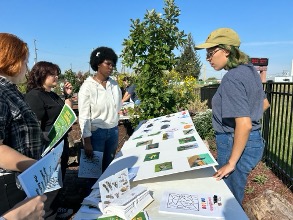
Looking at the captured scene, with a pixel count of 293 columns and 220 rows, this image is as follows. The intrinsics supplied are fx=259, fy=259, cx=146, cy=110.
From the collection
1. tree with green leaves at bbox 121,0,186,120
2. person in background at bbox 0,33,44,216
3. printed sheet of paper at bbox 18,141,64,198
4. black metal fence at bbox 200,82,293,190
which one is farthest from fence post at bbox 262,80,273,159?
printed sheet of paper at bbox 18,141,64,198

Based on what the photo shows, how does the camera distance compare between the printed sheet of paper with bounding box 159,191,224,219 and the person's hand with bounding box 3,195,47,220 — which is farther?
the printed sheet of paper with bounding box 159,191,224,219

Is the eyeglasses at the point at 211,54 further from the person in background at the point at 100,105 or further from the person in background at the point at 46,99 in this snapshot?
the person in background at the point at 46,99

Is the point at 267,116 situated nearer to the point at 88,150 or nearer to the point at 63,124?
the point at 88,150

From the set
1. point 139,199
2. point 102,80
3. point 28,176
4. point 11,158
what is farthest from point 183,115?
point 28,176

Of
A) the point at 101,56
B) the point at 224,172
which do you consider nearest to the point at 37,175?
the point at 224,172

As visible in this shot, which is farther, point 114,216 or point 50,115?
point 50,115

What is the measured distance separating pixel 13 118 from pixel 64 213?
2.00 metres

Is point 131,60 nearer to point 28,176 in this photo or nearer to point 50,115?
point 50,115

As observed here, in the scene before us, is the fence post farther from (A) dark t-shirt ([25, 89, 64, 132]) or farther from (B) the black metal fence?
(A) dark t-shirt ([25, 89, 64, 132])

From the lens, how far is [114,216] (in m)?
1.31

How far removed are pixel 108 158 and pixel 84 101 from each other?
85 centimetres

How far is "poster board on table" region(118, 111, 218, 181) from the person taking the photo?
171 cm

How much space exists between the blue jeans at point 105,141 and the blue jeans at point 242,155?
1.40 m

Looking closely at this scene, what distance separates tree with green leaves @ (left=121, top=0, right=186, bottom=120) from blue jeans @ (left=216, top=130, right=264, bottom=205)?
6.84ft
